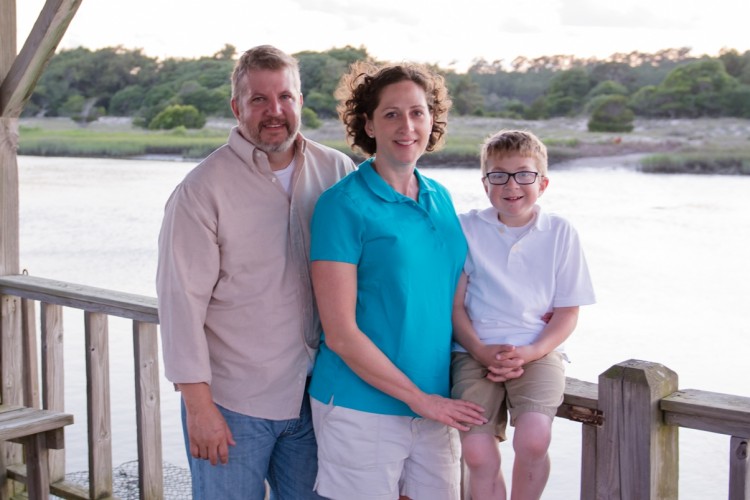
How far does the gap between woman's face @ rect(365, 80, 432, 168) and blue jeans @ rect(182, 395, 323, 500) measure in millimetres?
596

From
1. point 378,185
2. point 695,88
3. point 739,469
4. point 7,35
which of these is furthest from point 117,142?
point 739,469

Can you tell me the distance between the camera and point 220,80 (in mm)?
7809

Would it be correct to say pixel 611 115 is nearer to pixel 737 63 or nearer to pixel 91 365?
pixel 737 63

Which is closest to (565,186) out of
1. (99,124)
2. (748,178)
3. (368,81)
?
(748,178)

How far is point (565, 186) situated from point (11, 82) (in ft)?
28.4

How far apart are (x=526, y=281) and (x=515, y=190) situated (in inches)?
7.6

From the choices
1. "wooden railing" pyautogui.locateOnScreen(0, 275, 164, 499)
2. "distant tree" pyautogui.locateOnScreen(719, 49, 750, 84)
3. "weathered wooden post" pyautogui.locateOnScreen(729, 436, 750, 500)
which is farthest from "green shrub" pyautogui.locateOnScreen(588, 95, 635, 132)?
"weathered wooden post" pyautogui.locateOnScreen(729, 436, 750, 500)

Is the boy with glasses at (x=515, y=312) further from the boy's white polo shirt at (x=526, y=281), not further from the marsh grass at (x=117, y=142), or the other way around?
the marsh grass at (x=117, y=142)

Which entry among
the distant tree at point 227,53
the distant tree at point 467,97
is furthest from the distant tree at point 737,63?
the distant tree at point 227,53

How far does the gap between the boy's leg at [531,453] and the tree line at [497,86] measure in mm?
3485

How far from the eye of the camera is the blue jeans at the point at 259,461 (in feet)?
6.42

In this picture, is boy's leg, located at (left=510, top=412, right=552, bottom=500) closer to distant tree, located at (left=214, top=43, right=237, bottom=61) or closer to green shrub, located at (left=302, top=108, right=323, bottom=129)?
green shrub, located at (left=302, top=108, right=323, bottom=129)

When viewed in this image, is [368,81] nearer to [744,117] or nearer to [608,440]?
[608,440]

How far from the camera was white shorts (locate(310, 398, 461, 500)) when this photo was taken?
182 cm
